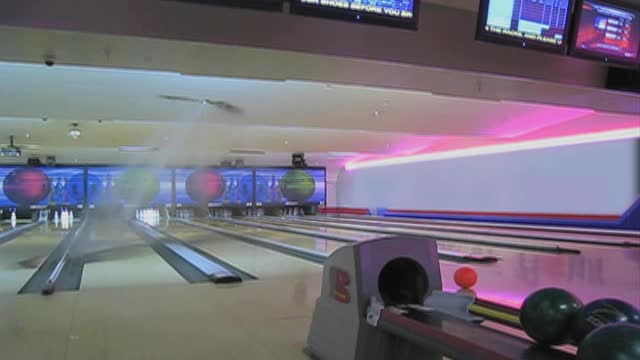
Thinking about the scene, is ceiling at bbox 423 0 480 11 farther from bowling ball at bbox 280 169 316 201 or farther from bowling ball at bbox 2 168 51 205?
bowling ball at bbox 2 168 51 205

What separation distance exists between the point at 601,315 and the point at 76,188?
53.5ft

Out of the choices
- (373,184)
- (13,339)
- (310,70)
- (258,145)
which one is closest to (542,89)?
(310,70)

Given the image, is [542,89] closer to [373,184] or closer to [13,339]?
[13,339]

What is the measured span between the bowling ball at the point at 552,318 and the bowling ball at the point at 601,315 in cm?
3

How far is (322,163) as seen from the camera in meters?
18.1

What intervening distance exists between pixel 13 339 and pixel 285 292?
181 cm

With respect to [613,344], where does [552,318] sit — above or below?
below

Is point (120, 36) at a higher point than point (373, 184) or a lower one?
higher

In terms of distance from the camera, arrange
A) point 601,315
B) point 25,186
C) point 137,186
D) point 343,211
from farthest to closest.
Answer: point 343,211 < point 137,186 < point 25,186 < point 601,315

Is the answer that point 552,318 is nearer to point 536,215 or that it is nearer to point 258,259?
point 258,259

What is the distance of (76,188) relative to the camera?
50.9 ft

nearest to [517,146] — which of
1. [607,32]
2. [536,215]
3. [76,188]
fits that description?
[536,215]

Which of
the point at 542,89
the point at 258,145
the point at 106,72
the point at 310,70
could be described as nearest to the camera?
the point at 310,70

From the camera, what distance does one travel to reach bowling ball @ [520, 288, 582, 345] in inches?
63.2
